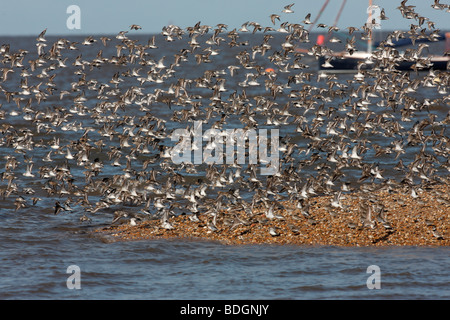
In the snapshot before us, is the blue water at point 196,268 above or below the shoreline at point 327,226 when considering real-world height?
below

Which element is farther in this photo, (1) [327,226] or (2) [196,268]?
(1) [327,226]

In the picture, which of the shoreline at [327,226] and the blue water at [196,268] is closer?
the blue water at [196,268]

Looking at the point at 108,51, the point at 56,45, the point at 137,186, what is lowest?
the point at 137,186

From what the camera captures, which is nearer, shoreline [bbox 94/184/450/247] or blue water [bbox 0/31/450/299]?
blue water [bbox 0/31/450/299]

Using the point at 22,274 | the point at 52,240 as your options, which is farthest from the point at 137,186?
the point at 22,274

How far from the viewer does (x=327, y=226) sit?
20.2 metres

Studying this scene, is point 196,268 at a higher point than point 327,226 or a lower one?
lower

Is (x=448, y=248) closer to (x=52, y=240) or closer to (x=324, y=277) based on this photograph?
(x=324, y=277)

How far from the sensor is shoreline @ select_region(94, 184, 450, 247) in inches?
770

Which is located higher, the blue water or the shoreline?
the shoreline

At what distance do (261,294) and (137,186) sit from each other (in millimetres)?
8700

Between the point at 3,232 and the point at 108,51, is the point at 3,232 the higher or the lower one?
the lower one

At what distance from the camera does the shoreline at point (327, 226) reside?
1955 centimetres

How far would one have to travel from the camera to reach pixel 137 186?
77.5 feet
